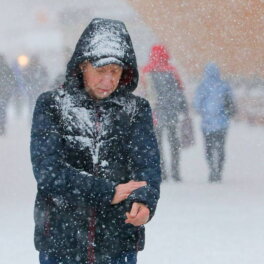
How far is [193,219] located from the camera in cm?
627

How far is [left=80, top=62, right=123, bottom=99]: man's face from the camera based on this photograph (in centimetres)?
231

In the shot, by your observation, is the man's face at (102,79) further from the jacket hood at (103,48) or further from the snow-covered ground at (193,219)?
the snow-covered ground at (193,219)

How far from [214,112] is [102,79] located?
630 centimetres

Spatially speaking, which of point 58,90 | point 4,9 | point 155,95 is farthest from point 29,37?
point 58,90

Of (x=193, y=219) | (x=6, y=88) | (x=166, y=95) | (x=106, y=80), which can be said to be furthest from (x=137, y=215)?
(x=6, y=88)

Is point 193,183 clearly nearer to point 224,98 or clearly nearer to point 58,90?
point 224,98

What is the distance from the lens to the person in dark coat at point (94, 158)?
7.47 feet

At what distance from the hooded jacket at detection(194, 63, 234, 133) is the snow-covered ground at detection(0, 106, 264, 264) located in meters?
0.61

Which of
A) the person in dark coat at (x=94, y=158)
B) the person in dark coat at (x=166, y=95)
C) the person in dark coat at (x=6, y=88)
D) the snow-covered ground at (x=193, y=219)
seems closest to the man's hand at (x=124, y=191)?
the person in dark coat at (x=94, y=158)

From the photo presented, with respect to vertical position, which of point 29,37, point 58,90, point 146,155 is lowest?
point 146,155

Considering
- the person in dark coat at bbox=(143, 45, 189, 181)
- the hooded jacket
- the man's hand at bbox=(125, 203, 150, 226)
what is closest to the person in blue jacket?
the hooded jacket

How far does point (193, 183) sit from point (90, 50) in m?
6.14

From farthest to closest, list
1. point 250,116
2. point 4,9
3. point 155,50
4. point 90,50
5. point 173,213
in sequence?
point 4,9 → point 250,116 → point 155,50 → point 173,213 → point 90,50

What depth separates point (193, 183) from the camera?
27.4 ft
